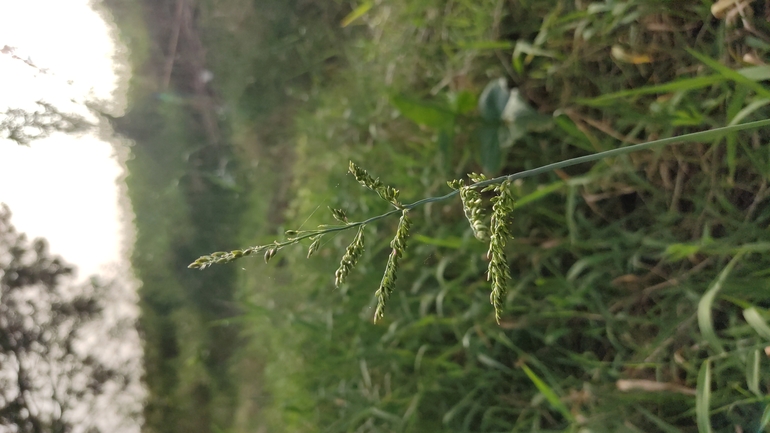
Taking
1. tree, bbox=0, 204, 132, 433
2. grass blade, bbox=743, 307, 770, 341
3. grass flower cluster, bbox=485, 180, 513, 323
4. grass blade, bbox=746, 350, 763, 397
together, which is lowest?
grass blade, bbox=746, 350, 763, 397

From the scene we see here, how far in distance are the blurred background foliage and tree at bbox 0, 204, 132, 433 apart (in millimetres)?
132

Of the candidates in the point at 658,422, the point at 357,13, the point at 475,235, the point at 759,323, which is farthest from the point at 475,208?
the point at 357,13

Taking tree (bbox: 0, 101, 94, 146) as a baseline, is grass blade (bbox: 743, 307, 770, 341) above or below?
below

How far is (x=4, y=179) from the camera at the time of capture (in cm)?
73

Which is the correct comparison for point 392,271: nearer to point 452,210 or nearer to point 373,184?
point 373,184

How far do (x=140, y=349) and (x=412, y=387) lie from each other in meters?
0.63

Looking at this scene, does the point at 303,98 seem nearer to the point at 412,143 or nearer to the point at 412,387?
the point at 412,143

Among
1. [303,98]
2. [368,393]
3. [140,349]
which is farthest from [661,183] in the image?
[140,349]

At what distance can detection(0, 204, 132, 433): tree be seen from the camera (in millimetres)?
789

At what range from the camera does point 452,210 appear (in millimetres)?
699

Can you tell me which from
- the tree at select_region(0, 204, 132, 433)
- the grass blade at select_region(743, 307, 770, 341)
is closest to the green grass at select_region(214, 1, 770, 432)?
the grass blade at select_region(743, 307, 770, 341)

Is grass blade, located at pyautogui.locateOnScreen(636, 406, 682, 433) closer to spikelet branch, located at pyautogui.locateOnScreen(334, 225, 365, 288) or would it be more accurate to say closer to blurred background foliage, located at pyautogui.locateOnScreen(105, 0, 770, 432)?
blurred background foliage, located at pyautogui.locateOnScreen(105, 0, 770, 432)

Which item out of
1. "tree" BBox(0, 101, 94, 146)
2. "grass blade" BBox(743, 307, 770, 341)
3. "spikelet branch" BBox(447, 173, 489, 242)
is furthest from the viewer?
"tree" BBox(0, 101, 94, 146)

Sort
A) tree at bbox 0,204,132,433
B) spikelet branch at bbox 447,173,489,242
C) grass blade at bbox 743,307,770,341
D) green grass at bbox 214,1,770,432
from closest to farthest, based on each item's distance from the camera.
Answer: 1. spikelet branch at bbox 447,173,489,242
2. grass blade at bbox 743,307,770,341
3. green grass at bbox 214,1,770,432
4. tree at bbox 0,204,132,433
